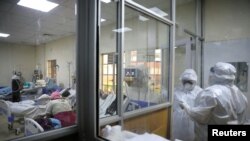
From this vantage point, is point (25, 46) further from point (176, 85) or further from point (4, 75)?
point (176, 85)

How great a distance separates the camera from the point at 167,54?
2.50 m

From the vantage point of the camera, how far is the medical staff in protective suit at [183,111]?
8.32 ft

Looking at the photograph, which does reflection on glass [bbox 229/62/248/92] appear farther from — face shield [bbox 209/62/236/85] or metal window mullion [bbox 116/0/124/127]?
metal window mullion [bbox 116/0/124/127]

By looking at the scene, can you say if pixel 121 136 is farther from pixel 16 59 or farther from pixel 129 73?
pixel 16 59

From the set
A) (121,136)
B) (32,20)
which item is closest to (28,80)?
(121,136)

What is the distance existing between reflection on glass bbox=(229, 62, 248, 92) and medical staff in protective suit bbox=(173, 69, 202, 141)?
51cm

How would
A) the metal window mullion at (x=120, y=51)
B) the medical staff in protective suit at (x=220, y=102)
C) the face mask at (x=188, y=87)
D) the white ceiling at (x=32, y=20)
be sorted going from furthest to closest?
1. the white ceiling at (x=32, y=20)
2. the face mask at (x=188, y=87)
3. the medical staff in protective suit at (x=220, y=102)
4. the metal window mullion at (x=120, y=51)

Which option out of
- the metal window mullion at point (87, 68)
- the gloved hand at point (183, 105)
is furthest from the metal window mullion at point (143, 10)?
the gloved hand at point (183, 105)

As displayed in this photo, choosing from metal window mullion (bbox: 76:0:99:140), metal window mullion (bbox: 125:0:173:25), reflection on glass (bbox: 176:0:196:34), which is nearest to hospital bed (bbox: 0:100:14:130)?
metal window mullion (bbox: 76:0:99:140)

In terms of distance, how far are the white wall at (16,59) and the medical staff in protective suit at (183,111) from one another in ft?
7.35

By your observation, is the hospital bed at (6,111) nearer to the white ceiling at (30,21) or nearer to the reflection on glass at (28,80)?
the reflection on glass at (28,80)

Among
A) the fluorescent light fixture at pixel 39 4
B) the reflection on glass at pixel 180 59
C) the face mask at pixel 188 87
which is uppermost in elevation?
the fluorescent light fixture at pixel 39 4

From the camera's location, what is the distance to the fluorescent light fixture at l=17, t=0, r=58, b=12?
3.17 meters

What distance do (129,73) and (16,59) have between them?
6.25ft
